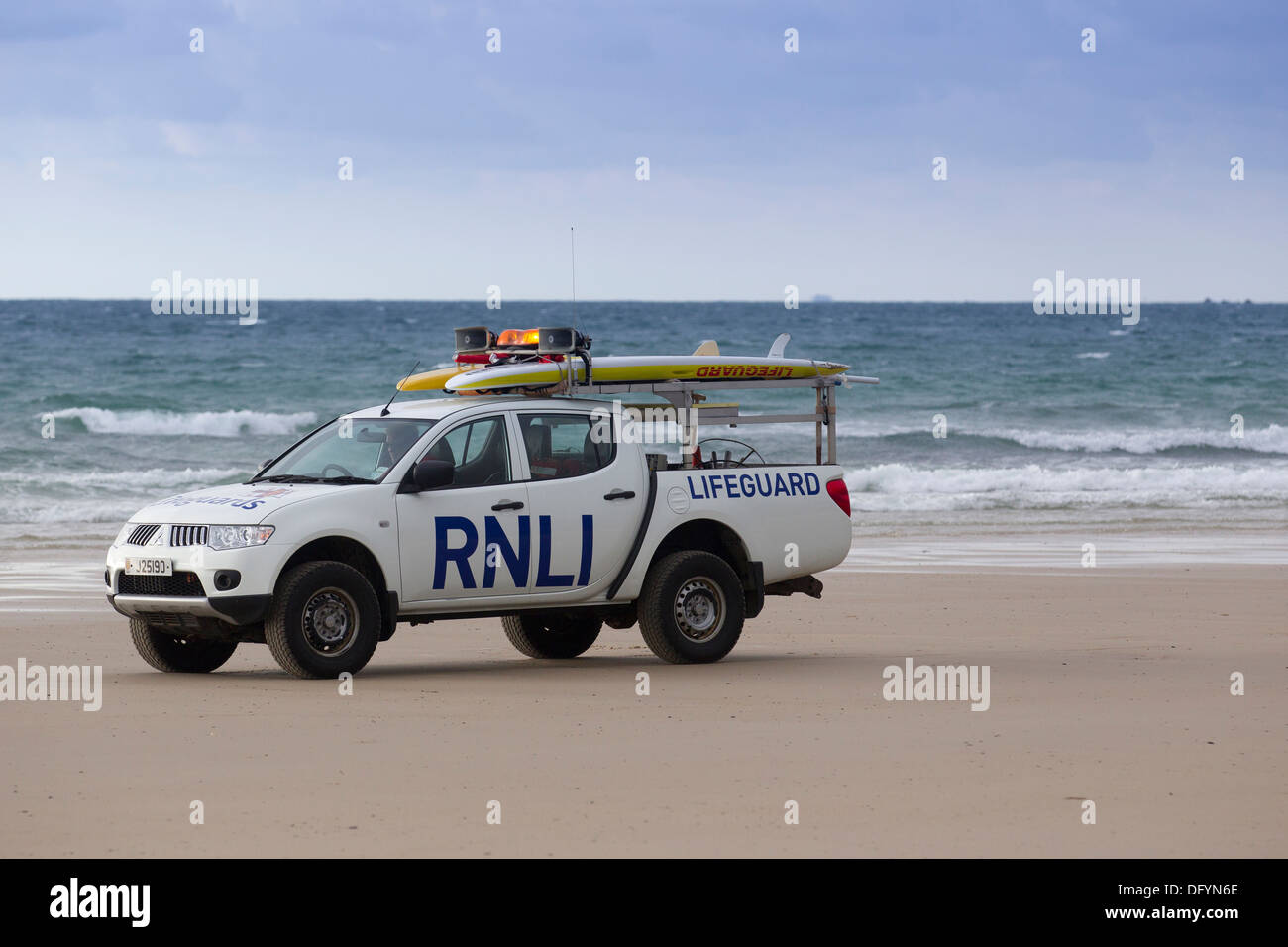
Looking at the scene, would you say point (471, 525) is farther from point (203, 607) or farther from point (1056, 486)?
point (1056, 486)

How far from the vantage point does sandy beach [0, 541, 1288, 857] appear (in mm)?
6805

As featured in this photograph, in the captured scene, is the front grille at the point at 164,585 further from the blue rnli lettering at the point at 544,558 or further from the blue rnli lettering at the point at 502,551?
the blue rnli lettering at the point at 544,558

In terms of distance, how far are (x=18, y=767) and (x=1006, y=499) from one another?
2136cm

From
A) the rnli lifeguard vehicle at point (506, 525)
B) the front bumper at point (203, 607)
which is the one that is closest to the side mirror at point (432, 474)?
the rnli lifeguard vehicle at point (506, 525)

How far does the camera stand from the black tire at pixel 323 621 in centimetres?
1062

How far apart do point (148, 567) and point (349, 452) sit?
1425 mm

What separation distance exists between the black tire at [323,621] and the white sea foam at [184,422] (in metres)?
28.1

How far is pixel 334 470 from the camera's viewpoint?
11422 millimetres

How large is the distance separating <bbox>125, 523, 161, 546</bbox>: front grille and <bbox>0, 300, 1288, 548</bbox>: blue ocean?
11.1 m

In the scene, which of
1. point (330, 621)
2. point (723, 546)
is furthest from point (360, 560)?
point (723, 546)

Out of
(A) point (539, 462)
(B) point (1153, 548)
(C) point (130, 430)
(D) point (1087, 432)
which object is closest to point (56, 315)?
(C) point (130, 430)

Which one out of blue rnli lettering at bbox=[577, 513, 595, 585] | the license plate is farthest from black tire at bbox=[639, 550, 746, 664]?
the license plate

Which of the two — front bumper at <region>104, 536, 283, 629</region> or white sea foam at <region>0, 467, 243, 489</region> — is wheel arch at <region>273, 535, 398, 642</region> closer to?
front bumper at <region>104, 536, 283, 629</region>
